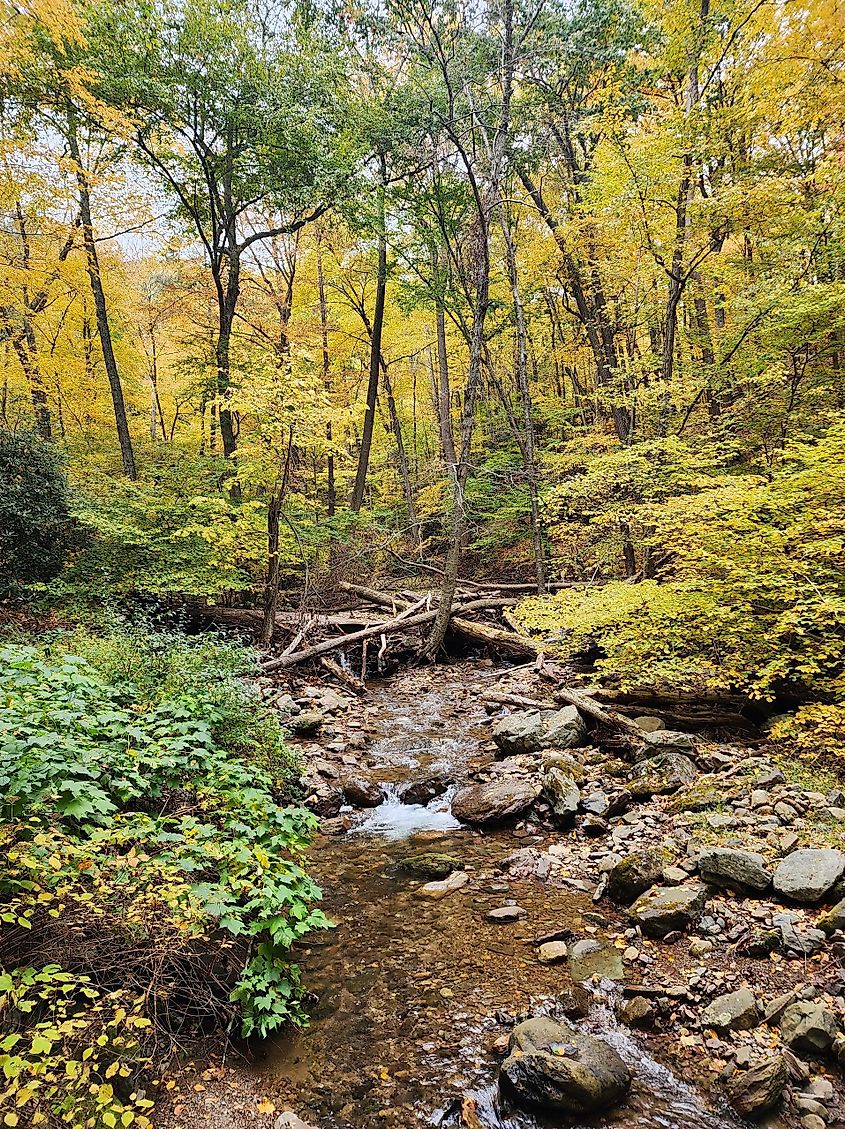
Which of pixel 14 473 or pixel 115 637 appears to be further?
pixel 14 473

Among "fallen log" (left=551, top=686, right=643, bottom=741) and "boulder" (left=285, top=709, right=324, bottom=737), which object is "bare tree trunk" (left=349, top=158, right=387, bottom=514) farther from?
"fallen log" (left=551, top=686, right=643, bottom=741)

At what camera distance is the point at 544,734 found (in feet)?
26.4

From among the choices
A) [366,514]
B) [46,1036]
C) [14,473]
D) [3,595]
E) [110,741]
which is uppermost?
[14,473]

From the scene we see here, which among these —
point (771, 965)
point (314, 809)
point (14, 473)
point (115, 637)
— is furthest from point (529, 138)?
point (771, 965)

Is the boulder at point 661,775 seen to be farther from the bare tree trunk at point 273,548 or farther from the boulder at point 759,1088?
the bare tree trunk at point 273,548

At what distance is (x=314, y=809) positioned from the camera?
6973 mm

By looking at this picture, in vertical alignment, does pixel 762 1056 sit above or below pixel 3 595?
below

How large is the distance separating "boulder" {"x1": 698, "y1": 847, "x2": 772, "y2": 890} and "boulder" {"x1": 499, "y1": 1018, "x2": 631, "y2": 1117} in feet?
5.31

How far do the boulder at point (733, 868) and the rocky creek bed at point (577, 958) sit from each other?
0.06 ft

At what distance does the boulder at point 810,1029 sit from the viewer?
298 cm

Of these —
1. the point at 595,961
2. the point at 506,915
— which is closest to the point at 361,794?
the point at 506,915

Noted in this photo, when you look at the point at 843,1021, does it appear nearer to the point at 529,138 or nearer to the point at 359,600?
the point at 359,600

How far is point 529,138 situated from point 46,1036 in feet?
64.8

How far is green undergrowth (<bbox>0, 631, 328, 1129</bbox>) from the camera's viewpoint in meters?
2.60
